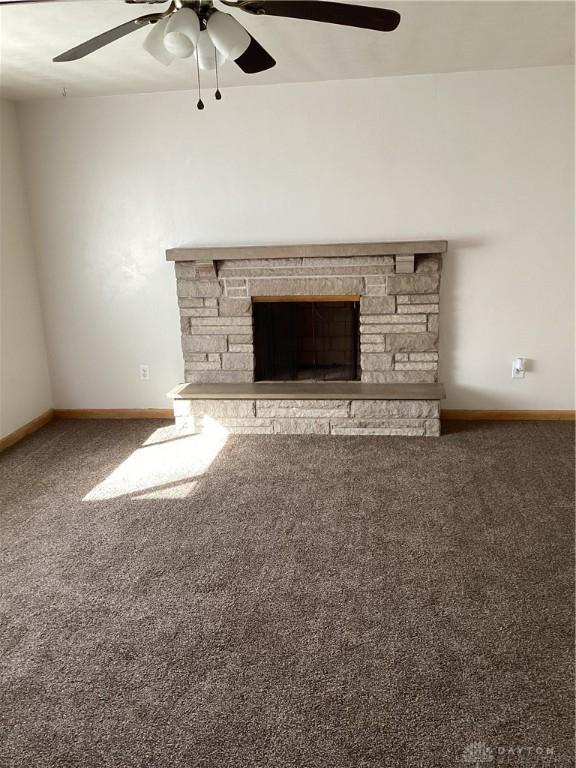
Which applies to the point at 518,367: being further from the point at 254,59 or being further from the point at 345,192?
the point at 254,59

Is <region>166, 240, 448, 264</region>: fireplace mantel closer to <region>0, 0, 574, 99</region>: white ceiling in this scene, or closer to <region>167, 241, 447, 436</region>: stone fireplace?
<region>167, 241, 447, 436</region>: stone fireplace

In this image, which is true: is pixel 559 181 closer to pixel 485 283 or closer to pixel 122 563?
pixel 485 283

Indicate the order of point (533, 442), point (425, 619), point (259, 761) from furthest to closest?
point (533, 442) < point (425, 619) < point (259, 761)

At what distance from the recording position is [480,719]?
1861 mm

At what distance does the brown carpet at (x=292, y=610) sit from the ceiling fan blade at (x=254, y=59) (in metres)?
1.97

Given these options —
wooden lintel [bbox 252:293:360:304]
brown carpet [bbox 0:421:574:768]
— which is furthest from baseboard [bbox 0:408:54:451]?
wooden lintel [bbox 252:293:360:304]

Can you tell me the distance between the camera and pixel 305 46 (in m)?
3.17

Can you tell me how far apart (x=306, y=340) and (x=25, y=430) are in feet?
6.80

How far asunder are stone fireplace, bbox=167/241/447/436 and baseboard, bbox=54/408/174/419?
0.41 m

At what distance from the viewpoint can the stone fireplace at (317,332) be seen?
407 centimetres

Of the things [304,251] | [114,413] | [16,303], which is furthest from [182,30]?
[114,413]

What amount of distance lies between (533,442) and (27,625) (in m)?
2.97

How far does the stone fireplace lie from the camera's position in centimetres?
407

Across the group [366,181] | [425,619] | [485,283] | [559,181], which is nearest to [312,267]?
[366,181]
